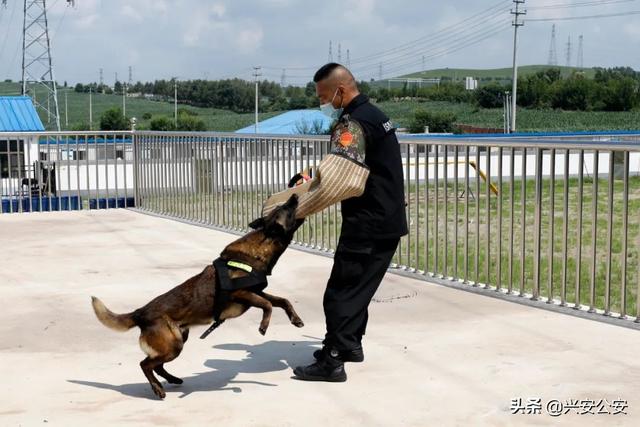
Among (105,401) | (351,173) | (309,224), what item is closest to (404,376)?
(351,173)

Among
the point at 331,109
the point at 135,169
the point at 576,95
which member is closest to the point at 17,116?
the point at 135,169

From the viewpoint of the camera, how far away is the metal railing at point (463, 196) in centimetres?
630

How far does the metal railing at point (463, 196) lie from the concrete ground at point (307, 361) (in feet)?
1.30

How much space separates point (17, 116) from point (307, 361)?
1940cm

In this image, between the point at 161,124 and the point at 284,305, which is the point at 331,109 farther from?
the point at 161,124

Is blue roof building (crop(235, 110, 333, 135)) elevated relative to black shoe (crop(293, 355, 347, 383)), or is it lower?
elevated

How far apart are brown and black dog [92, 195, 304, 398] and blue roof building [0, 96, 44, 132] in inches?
735

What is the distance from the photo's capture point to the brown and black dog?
4.47 m

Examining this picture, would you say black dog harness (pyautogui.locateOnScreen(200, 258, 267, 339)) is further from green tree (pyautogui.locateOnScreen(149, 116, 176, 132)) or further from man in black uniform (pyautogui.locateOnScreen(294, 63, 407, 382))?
green tree (pyautogui.locateOnScreen(149, 116, 176, 132))

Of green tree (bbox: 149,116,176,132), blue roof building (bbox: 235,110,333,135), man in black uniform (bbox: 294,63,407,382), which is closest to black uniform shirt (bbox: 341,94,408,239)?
man in black uniform (bbox: 294,63,407,382)

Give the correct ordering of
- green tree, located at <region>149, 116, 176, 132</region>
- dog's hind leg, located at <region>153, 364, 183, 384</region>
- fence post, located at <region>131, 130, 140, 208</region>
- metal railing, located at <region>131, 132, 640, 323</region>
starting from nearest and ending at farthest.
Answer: dog's hind leg, located at <region>153, 364, 183, 384</region>
metal railing, located at <region>131, 132, 640, 323</region>
fence post, located at <region>131, 130, 140, 208</region>
green tree, located at <region>149, 116, 176, 132</region>

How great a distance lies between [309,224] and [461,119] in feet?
272

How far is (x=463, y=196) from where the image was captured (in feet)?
26.5

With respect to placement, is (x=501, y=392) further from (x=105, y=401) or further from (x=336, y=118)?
(x=105, y=401)
